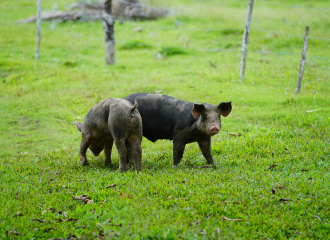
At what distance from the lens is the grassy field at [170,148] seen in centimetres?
502

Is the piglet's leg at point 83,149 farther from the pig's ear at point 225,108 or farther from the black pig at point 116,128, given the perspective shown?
the pig's ear at point 225,108

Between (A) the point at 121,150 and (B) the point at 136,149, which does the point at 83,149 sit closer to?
(A) the point at 121,150

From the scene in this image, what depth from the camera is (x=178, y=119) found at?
7367mm

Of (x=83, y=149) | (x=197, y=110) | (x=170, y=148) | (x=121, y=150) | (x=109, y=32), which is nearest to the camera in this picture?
(x=197, y=110)

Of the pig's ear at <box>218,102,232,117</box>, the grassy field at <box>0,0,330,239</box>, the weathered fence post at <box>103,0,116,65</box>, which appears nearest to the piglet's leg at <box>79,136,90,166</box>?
the grassy field at <box>0,0,330,239</box>

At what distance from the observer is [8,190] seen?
6176mm

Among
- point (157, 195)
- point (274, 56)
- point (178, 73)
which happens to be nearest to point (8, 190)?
point (157, 195)

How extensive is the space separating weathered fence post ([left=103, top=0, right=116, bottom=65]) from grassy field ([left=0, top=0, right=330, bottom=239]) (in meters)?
0.55

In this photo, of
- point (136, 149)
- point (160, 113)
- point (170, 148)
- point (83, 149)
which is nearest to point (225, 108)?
point (160, 113)

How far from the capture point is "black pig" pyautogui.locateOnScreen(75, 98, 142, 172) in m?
6.77

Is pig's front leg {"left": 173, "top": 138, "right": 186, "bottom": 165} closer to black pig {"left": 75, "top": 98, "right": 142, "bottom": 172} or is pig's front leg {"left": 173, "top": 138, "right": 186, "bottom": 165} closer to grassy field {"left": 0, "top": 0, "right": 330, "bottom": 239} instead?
grassy field {"left": 0, "top": 0, "right": 330, "bottom": 239}

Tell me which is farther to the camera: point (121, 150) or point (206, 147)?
point (206, 147)

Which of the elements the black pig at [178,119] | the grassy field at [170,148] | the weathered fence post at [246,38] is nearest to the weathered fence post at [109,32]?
the grassy field at [170,148]

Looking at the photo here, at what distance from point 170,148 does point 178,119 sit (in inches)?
75.3
